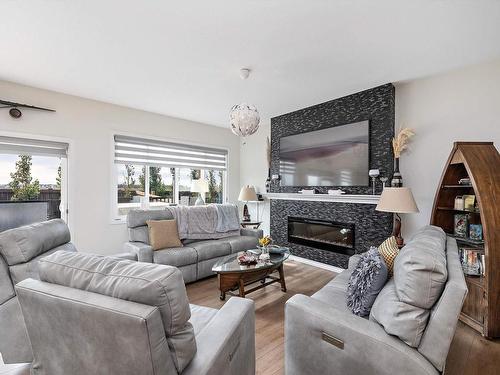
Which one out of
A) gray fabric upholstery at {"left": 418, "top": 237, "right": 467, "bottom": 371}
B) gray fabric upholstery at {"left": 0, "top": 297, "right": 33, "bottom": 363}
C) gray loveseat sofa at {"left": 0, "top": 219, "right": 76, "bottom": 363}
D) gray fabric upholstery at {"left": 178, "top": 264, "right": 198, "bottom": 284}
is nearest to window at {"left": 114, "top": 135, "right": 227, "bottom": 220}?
gray fabric upholstery at {"left": 178, "top": 264, "right": 198, "bottom": 284}

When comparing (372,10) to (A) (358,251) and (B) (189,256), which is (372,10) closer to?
(A) (358,251)

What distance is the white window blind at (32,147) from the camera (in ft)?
11.0

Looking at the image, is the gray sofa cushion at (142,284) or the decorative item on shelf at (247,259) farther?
the decorative item on shelf at (247,259)

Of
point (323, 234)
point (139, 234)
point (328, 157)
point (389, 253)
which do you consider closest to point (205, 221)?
point (139, 234)

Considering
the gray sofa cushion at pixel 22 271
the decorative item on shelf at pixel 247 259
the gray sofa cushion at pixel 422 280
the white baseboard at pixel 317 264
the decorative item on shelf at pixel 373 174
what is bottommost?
the white baseboard at pixel 317 264

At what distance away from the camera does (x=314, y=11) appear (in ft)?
6.48

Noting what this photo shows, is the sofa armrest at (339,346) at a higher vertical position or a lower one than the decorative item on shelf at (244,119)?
lower

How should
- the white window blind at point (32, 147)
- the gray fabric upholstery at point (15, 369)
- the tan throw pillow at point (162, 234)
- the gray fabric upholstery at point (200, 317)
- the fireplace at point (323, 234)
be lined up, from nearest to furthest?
1. the gray fabric upholstery at point (200, 317)
2. the gray fabric upholstery at point (15, 369)
3. the white window blind at point (32, 147)
4. the tan throw pillow at point (162, 234)
5. the fireplace at point (323, 234)

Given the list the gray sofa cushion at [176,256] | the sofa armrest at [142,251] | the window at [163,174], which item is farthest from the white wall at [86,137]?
the gray sofa cushion at [176,256]

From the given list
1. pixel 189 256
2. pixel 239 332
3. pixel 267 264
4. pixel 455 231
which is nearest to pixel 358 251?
pixel 455 231

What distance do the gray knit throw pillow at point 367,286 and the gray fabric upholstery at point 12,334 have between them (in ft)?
6.77

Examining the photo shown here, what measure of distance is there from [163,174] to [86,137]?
1.43 meters

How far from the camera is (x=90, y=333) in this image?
36.8 inches

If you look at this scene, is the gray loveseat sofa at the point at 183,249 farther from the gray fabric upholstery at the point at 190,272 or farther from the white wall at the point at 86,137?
the white wall at the point at 86,137
